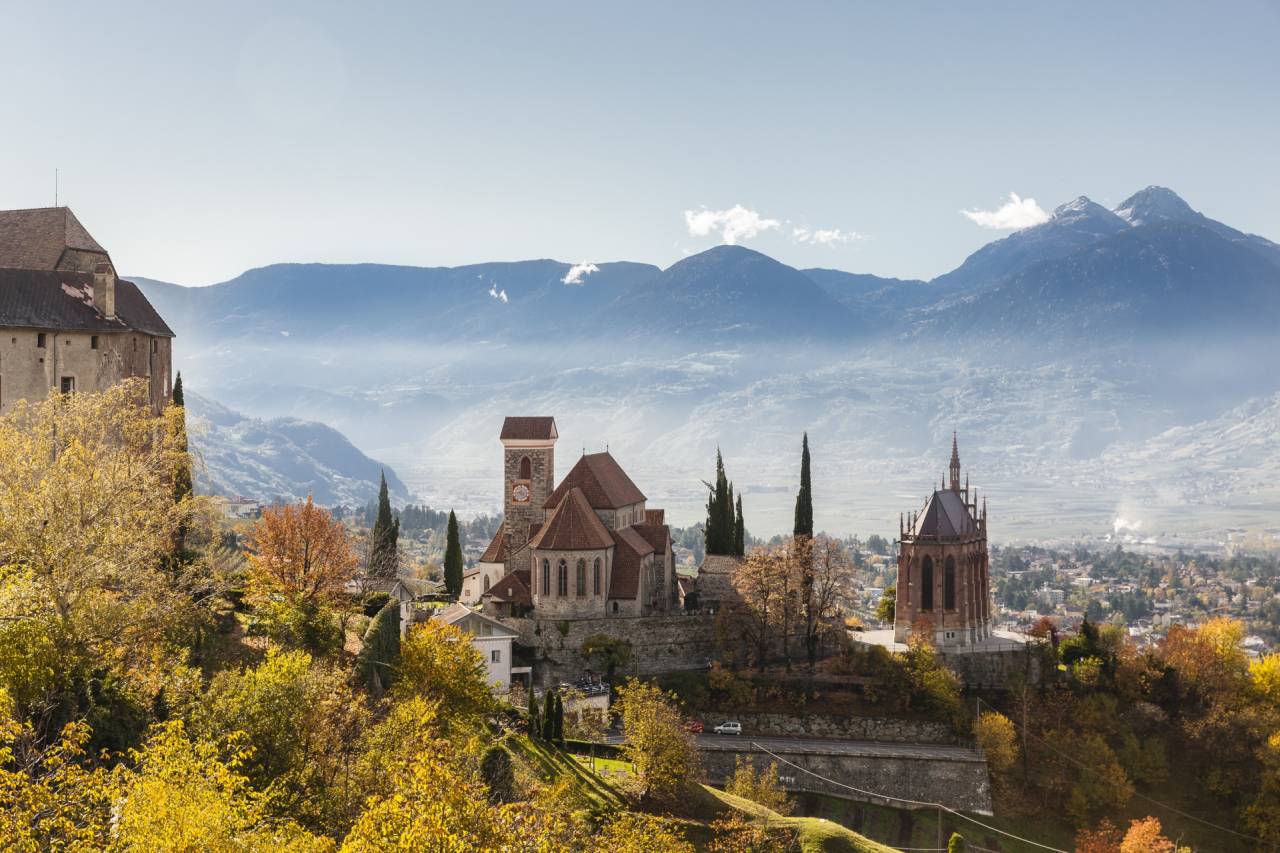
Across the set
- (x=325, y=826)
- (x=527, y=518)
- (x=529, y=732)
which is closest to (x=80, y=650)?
(x=325, y=826)

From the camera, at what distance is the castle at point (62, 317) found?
63562mm

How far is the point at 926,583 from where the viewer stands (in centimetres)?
8712

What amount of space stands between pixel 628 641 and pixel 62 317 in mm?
37765

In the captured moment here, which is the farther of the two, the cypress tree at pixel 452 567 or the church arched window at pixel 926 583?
the cypress tree at pixel 452 567

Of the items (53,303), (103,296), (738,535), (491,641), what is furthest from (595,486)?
(53,303)

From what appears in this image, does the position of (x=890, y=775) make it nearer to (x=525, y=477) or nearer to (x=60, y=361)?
(x=525, y=477)

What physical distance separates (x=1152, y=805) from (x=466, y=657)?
139 feet

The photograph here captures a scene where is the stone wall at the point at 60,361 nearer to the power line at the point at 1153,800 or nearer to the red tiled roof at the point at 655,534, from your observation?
the red tiled roof at the point at 655,534

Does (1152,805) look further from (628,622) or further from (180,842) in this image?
(180,842)

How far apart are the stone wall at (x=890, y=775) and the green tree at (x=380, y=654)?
69.3ft

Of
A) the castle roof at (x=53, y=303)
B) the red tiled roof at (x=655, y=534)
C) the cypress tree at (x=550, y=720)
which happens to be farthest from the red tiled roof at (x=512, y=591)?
the castle roof at (x=53, y=303)

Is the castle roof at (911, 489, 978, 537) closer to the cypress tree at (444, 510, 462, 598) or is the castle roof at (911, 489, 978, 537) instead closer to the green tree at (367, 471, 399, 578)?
the cypress tree at (444, 510, 462, 598)

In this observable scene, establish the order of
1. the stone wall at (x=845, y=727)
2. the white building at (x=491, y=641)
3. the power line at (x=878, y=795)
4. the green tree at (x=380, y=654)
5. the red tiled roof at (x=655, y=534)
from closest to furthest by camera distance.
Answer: the green tree at (x=380, y=654), the power line at (x=878, y=795), the white building at (x=491, y=641), the stone wall at (x=845, y=727), the red tiled roof at (x=655, y=534)

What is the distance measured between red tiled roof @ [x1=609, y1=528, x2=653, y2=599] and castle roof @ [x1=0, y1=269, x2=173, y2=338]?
32.9 metres
